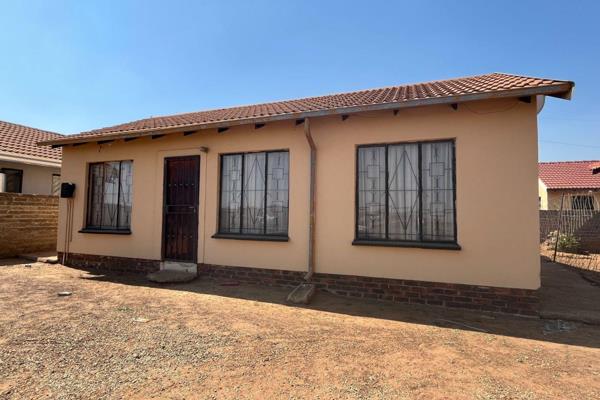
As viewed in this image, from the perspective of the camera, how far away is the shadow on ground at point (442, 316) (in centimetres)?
451

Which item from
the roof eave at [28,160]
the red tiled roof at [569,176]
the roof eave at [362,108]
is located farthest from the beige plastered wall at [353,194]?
the red tiled roof at [569,176]

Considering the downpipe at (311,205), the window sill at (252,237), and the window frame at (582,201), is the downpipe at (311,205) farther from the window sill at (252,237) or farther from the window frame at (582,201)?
the window frame at (582,201)

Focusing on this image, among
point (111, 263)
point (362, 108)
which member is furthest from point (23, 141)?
point (362, 108)

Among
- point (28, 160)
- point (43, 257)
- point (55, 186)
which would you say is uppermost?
point (28, 160)

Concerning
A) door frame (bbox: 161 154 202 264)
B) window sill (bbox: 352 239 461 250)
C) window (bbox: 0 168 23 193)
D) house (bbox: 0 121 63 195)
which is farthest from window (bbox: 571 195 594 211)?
window (bbox: 0 168 23 193)

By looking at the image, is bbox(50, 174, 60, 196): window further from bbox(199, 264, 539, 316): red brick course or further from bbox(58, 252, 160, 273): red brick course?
bbox(199, 264, 539, 316): red brick course

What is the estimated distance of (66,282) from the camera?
7.11 meters

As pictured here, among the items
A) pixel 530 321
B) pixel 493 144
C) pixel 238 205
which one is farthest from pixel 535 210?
pixel 238 205

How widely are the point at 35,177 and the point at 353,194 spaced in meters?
12.1

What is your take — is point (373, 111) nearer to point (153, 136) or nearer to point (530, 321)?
point (530, 321)

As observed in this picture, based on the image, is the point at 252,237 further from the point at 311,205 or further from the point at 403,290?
the point at 403,290

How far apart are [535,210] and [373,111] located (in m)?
2.90

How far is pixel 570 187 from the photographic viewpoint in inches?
772

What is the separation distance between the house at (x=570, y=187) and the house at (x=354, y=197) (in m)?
15.3
